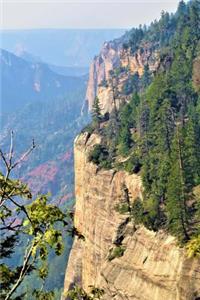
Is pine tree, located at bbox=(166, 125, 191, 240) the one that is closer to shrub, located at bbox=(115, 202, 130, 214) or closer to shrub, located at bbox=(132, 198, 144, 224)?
shrub, located at bbox=(132, 198, 144, 224)

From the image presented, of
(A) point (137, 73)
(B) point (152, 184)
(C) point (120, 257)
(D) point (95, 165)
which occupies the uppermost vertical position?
(A) point (137, 73)

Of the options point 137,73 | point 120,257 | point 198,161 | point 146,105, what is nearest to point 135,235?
point 120,257

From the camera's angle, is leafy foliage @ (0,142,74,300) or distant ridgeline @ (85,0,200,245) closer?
leafy foliage @ (0,142,74,300)

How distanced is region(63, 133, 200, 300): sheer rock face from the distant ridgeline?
1842 mm

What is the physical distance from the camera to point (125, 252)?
62.8 m

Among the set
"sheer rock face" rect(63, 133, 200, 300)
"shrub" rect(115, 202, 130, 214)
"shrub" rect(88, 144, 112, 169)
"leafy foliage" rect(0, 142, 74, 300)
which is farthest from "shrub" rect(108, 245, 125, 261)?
"leafy foliage" rect(0, 142, 74, 300)

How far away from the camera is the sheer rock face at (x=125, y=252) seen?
51250 mm

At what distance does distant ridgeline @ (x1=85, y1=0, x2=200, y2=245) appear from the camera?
5575 cm

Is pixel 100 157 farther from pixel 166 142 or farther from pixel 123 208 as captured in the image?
pixel 123 208

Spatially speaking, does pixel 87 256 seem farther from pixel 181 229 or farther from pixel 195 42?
pixel 195 42

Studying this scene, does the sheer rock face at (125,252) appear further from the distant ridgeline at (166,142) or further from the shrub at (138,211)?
the distant ridgeline at (166,142)

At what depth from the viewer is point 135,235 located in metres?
62.5

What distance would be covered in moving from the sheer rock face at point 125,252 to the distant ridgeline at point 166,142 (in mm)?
1842

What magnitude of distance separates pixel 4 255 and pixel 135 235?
47332mm
